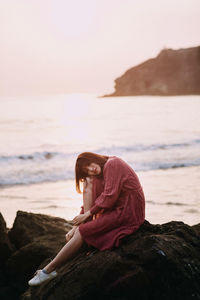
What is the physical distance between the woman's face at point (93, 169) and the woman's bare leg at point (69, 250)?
572 mm

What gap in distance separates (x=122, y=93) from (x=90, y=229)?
160815 millimetres

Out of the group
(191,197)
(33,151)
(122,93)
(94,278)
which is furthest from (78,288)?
(122,93)

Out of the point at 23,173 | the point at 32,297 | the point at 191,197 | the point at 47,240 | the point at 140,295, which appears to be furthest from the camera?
the point at 23,173

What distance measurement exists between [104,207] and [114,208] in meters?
0.13

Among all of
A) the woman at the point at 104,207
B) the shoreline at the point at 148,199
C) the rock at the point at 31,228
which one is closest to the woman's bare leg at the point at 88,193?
the woman at the point at 104,207

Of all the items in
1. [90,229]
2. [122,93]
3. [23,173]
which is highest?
[122,93]

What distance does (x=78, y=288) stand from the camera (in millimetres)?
3469

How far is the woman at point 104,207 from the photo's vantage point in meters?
3.75

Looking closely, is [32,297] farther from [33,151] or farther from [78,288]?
[33,151]

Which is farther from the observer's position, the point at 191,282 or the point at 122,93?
the point at 122,93

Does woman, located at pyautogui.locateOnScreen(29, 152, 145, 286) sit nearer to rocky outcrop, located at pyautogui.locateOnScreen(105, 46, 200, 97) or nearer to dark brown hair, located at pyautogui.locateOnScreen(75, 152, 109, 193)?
dark brown hair, located at pyautogui.locateOnScreen(75, 152, 109, 193)

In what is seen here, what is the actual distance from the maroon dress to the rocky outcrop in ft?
515

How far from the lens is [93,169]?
390cm

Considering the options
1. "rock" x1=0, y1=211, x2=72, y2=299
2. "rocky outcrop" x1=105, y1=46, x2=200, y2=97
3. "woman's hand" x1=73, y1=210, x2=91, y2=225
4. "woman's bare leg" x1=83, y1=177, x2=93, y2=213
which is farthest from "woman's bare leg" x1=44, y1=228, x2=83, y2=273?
"rocky outcrop" x1=105, y1=46, x2=200, y2=97
